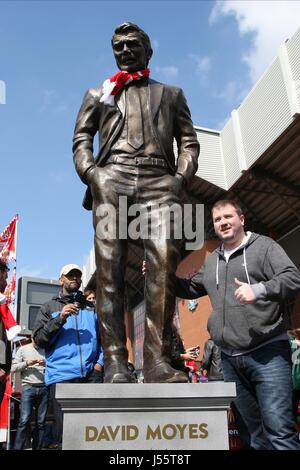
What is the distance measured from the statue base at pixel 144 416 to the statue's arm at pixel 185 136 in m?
1.54

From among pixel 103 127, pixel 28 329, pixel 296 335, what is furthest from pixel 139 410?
pixel 28 329

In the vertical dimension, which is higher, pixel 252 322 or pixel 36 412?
pixel 252 322

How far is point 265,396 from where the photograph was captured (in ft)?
8.29

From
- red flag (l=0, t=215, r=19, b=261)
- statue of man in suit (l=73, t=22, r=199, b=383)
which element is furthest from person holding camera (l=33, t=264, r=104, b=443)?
red flag (l=0, t=215, r=19, b=261)

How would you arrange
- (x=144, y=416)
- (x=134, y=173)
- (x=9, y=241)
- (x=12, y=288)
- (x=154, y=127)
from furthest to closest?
(x=9, y=241)
(x=12, y=288)
(x=154, y=127)
(x=134, y=173)
(x=144, y=416)

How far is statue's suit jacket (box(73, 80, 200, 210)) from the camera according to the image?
10.6ft

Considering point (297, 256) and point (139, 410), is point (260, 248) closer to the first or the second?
point (139, 410)

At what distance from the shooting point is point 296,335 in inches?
204

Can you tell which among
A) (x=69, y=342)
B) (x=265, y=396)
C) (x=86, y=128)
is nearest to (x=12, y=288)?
(x=69, y=342)

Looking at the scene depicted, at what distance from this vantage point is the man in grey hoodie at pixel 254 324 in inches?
95.9

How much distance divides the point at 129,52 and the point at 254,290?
1905 mm

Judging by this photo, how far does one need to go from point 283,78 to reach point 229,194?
403cm

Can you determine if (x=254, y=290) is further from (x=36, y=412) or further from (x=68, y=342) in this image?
(x=36, y=412)

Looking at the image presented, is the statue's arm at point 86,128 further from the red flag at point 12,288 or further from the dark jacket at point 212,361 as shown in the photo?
the red flag at point 12,288
